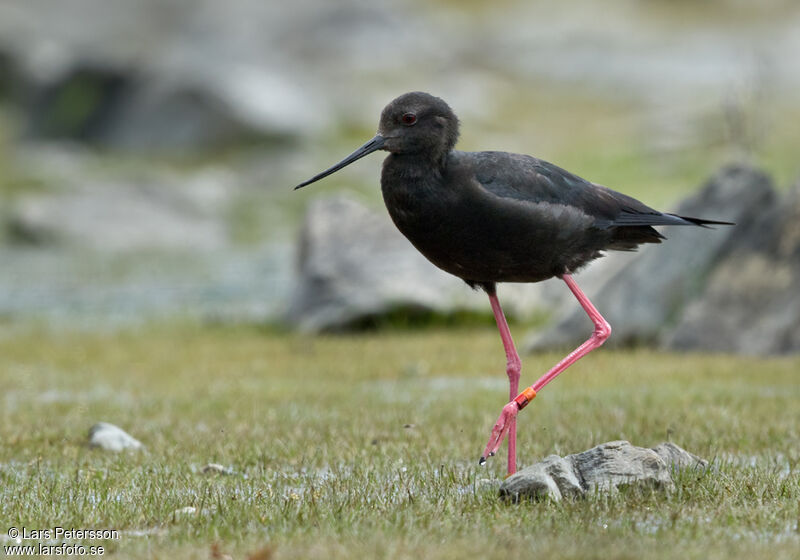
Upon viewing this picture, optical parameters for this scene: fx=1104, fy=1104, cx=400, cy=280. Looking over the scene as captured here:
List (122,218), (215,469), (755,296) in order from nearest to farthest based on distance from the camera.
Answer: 1. (215,469)
2. (755,296)
3. (122,218)

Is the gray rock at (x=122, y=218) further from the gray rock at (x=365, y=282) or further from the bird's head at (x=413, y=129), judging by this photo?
the bird's head at (x=413, y=129)

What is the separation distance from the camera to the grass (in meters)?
4.94

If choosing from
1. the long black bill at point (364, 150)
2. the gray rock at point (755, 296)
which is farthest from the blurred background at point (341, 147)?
the long black bill at point (364, 150)

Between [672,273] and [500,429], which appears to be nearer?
[500,429]

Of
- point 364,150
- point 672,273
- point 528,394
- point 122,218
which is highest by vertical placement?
point 122,218

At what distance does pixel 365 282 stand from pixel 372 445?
8086 mm

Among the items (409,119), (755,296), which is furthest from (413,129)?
(755,296)

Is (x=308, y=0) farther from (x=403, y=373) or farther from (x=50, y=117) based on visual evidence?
(x=403, y=373)

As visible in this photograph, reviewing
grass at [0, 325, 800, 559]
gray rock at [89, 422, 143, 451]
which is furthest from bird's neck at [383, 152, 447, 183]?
gray rock at [89, 422, 143, 451]

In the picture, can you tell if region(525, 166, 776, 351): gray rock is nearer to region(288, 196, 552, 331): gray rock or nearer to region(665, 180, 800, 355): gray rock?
region(665, 180, 800, 355): gray rock

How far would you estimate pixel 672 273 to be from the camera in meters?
13.2

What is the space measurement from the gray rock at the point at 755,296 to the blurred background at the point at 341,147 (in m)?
0.03

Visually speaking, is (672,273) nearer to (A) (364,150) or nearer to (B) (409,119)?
(B) (409,119)

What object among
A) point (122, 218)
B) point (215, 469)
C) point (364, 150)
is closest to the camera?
point (364, 150)
